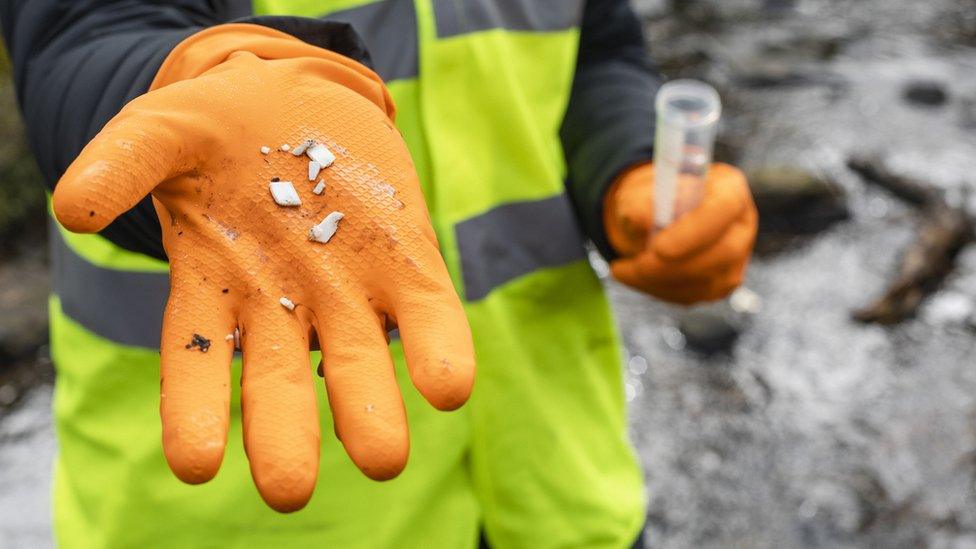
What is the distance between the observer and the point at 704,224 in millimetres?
1255

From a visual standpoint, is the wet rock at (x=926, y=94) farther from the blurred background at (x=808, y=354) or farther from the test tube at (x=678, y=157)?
the test tube at (x=678, y=157)

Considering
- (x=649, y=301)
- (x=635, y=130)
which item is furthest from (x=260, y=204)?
(x=649, y=301)

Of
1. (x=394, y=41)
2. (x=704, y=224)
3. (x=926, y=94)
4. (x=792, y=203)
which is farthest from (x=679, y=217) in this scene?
(x=926, y=94)

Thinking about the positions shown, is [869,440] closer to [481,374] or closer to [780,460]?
[780,460]

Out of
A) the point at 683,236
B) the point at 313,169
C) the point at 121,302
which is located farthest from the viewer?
the point at 683,236

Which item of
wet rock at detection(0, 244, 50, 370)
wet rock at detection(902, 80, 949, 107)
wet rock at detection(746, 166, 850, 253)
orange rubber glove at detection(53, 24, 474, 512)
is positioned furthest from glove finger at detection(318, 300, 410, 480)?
wet rock at detection(902, 80, 949, 107)

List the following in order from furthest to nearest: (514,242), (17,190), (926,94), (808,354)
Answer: (926,94), (17,190), (808,354), (514,242)

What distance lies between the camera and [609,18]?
138 centimetres

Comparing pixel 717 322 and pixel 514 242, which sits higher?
pixel 514 242

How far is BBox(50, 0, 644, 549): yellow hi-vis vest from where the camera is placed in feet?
3.20

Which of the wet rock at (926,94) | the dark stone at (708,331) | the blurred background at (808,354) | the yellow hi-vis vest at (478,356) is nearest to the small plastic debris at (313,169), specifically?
the yellow hi-vis vest at (478,356)

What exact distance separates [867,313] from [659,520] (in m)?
1.05

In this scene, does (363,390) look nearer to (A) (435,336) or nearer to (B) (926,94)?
(A) (435,336)

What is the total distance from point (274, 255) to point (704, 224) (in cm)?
69
